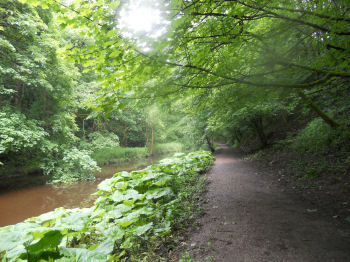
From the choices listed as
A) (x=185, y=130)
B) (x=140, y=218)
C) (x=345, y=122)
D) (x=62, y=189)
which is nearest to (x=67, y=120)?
(x=62, y=189)

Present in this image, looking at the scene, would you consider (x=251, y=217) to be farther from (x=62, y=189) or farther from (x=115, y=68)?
(x=62, y=189)

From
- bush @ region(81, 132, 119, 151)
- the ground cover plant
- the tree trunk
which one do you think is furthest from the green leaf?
bush @ region(81, 132, 119, 151)

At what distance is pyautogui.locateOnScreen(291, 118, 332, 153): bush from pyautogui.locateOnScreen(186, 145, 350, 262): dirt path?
2.84 meters

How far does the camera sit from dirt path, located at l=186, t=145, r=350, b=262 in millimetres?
2207

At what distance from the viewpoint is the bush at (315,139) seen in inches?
231

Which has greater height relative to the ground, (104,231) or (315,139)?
(315,139)

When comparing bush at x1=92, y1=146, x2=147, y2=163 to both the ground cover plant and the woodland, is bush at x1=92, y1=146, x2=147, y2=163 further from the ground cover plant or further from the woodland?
the ground cover plant

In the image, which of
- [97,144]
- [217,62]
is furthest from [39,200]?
[217,62]

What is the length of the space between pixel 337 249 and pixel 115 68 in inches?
140

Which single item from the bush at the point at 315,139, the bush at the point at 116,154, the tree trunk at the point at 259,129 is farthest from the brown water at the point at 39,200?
the tree trunk at the point at 259,129

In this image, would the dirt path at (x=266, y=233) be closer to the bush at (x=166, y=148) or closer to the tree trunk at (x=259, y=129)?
the tree trunk at (x=259, y=129)

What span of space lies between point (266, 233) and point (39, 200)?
9.03m

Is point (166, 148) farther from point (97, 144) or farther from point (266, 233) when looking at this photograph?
point (266, 233)

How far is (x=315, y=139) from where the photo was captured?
6.24m
